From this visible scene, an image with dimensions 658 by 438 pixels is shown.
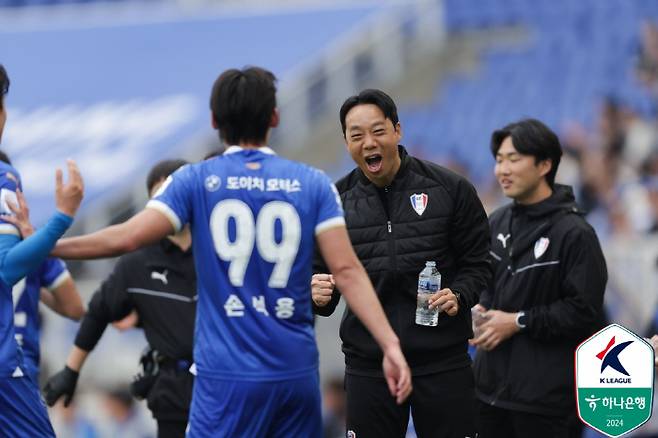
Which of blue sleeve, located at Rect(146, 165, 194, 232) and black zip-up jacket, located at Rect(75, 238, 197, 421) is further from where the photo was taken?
black zip-up jacket, located at Rect(75, 238, 197, 421)

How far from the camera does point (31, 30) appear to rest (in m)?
22.3

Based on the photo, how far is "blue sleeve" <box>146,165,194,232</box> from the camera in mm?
4094

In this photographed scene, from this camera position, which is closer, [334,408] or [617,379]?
[617,379]

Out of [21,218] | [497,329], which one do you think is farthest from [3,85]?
[497,329]

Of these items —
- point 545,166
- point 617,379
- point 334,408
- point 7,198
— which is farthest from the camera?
point 334,408

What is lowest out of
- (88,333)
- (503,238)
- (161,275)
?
(88,333)

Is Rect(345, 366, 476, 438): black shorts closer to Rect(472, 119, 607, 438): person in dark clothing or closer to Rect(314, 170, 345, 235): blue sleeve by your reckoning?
Rect(472, 119, 607, 438): person in dark clothing

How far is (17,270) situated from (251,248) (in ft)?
2.86

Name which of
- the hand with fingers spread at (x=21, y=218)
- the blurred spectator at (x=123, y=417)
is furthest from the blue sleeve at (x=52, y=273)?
the blurred spectator at (x=123, y=417)

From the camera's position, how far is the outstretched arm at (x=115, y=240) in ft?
13.0

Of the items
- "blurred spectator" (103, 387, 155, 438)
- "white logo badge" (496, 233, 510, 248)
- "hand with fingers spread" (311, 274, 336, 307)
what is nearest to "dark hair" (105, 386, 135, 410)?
"blurred spectator" (103, 387, 155, 438)

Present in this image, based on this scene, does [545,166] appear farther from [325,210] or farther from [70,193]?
[70,193]

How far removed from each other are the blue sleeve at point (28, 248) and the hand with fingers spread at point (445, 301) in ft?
5.49

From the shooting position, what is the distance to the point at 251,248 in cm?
415
